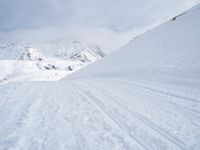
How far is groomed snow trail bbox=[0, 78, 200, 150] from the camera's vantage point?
14.3 ft

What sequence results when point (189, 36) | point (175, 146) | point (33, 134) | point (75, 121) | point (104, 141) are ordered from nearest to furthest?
point (175, 146) → point (104, 141) → point (33, 134) → point (75, 121) → point (189, 36)

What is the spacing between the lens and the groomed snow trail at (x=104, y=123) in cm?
435

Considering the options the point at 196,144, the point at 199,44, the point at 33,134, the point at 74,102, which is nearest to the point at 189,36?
the point at 199,44

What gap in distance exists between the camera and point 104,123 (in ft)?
18.3

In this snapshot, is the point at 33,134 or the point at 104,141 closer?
the point at 104,141

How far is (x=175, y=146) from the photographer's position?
13.6 ft

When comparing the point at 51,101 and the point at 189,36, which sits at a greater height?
the point at 189,36

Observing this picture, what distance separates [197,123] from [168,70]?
956 cm

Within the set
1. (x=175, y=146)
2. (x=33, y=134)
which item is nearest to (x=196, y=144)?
(x=175, y=146)

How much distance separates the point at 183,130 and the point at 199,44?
1384 centimetres

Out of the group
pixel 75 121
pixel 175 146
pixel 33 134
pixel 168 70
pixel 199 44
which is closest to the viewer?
pixel 175 146

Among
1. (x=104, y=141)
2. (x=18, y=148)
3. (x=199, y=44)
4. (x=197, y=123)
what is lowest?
(x=197, y=123)

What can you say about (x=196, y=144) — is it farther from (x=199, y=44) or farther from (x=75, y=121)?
(x=199, y=44)

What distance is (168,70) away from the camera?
14375 mm
